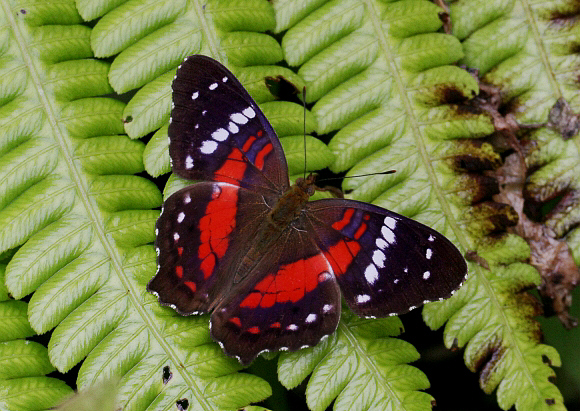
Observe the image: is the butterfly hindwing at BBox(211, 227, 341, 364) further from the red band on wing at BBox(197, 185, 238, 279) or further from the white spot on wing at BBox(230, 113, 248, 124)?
the white spot on wing at BBox(230, 113, 248, 124)

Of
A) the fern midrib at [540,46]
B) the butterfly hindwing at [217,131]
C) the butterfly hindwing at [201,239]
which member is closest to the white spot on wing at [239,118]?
the butterfly hindwing at [217,131]

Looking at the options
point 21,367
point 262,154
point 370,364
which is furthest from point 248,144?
point 21,367

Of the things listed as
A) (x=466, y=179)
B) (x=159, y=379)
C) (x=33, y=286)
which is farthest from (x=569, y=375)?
(x=33, y=286)

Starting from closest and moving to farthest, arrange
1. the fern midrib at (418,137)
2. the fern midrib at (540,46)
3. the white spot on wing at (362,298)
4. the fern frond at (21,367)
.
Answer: the fern frond at (21,367) < the white spot on wing at (362,298) < the fern midrib at (418,137) < the fern midrib at (540,46)

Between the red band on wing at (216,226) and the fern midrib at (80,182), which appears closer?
the fern midrib at (80,182)

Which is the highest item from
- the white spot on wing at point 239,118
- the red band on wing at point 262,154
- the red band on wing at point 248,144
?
the white spot on wing at point 239,118

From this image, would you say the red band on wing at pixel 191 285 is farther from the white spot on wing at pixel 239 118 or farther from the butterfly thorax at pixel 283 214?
the white spot on wing at pixel 239 118

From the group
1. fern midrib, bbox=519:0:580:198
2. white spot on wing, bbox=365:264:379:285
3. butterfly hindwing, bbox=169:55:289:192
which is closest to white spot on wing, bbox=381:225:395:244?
white spot on wing, bbox=365:264:379:285
